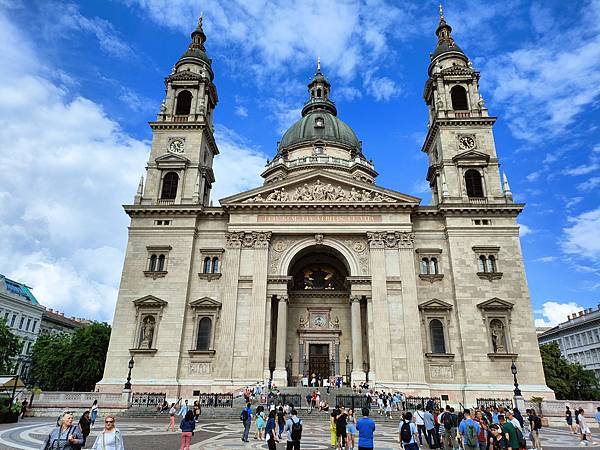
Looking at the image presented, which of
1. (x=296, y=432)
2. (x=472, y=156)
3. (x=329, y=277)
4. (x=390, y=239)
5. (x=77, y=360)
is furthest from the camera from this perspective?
(x=77, y=360)

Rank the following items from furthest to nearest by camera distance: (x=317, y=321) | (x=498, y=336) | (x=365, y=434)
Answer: (x=317, y=321) < (x=498, y=336) < (x=365, y=434)

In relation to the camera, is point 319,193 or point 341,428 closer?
point 341,428

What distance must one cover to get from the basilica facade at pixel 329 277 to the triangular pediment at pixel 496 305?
0.29ft

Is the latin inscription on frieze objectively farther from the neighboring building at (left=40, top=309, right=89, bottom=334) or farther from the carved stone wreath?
the neighboring building at (left=40, top=309, right=89, bottom=334)

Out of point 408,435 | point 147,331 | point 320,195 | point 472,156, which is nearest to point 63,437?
point 408,435

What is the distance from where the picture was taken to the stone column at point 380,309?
105 feet

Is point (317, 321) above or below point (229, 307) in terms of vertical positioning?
below

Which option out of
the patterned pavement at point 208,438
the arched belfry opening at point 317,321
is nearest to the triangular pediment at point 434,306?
the arched belfry opening at point 317,321

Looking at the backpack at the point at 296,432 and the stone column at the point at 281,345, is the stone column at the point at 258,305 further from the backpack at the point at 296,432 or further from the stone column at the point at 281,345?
the backpack at the point at 296,432

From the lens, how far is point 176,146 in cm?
4125

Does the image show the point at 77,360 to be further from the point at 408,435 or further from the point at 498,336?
the point at 408,435

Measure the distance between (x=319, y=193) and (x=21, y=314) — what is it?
53.3m

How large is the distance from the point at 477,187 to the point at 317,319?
18.1m

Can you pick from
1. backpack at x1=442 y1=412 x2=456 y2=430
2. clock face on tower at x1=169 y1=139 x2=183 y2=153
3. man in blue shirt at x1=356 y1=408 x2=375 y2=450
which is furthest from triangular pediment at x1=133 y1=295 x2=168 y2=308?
man in blue shirt at x1=356 y1=408 x2=375 y2=450
